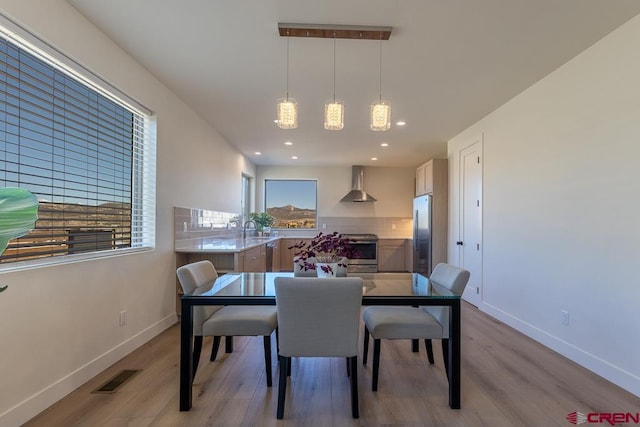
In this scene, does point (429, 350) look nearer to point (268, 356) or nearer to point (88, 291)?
point (268, 356)

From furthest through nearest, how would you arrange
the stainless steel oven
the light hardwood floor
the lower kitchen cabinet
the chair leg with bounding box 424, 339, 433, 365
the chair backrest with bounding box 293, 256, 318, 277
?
1. the lower kitchen cabinet
2. the stainless steel oven
3. the chair leg with bounding box 424, 339, 433, 365
4. the chair backrest with bounding box 293, 256, 318, 277
5. the light hardwood floor

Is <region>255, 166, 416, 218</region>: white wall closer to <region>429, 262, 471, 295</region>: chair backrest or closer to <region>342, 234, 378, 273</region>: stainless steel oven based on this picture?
<region>342, 234, 378, 273</region>: stainless steel oven

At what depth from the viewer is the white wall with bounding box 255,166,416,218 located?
7.43 m

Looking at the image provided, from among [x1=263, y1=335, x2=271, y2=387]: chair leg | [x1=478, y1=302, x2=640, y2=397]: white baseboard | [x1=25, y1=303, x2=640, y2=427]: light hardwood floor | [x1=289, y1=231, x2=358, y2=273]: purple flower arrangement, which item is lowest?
[x1=25, y1=303, x2=640, y2=427]: light hardwood floor

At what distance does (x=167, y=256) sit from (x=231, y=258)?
0.66 m

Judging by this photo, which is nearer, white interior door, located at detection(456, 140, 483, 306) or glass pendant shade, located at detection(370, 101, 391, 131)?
glass pendant shade, located at detection(370, 101, 391, 131)

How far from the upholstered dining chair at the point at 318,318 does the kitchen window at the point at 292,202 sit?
572cm

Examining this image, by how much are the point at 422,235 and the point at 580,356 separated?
3147 mm

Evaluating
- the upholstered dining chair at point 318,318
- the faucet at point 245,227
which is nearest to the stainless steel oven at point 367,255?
the faucet at point 245,227

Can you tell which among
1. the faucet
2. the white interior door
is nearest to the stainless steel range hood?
the faucet

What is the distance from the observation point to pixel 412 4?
1.96 m

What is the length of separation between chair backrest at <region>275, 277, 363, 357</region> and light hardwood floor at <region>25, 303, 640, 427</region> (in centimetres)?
40

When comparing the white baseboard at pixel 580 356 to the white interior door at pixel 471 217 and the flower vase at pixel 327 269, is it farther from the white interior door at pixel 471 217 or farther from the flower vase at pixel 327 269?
the flower vase at pixel 327 269

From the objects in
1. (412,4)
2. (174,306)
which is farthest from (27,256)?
(412,4)
